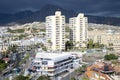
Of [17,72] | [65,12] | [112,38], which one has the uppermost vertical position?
[65,12]

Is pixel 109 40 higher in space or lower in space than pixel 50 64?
higher

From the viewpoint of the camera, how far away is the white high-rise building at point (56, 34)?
109 ft

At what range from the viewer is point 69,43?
115 feet

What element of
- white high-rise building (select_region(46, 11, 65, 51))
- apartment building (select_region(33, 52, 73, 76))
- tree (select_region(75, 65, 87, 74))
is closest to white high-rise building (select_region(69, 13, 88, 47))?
white high-rise building (select_region(46, 11, 65, 51))

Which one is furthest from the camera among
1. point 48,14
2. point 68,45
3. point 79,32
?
point 48,14

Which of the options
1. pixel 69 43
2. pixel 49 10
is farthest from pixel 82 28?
pixel 49 10

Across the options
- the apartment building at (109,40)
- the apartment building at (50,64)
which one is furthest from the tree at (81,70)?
the apartment building at (109,40)

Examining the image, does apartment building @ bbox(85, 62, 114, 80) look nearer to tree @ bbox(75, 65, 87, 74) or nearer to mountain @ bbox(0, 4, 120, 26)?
tree @ bbox(75, 65, 87, 74)

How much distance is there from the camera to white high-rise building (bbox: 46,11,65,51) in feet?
109

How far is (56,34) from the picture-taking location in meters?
33.3

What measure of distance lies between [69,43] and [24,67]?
1062 cm

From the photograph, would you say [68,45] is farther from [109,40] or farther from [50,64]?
[50,64]

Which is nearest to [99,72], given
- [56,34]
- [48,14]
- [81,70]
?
[81,70]

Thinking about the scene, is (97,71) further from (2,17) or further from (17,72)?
(2,17)
